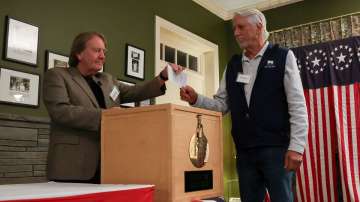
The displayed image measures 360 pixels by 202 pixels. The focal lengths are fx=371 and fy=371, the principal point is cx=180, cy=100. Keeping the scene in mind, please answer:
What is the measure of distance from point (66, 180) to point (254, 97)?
847 millimetres

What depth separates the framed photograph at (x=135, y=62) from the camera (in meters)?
3.40

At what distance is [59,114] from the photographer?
1.43 metres

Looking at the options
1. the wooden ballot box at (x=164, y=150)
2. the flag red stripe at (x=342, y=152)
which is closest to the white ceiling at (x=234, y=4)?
the flag red stripe at (x=342, y=152)

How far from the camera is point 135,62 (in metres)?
3.47

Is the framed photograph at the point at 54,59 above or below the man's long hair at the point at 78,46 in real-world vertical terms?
above

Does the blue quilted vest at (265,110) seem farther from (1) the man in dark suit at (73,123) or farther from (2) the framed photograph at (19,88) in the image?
(2) the framed photograph at (19,88)

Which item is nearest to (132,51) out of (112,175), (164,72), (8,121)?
(8,121)

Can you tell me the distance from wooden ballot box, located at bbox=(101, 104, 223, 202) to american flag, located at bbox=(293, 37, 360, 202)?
2710 mm

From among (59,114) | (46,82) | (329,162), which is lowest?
(329,162)

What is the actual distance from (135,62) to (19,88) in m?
1.22

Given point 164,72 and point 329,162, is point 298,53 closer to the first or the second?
point 329,162

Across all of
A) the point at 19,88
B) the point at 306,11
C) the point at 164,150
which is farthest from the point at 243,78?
the point at 306,11

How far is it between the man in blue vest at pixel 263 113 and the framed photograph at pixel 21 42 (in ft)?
4.55

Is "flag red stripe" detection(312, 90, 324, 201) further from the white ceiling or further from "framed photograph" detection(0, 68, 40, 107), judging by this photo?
"framed photograph" detection(0, 68, 40, 107)
